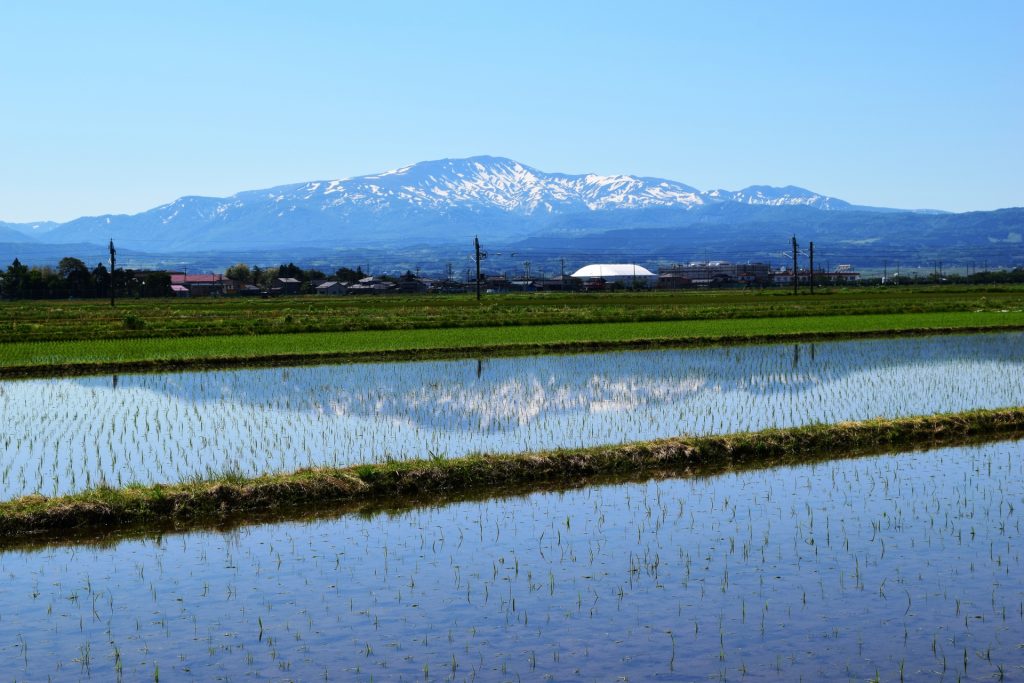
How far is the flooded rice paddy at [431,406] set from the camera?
39.8ft

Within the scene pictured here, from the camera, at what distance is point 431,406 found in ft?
52.6

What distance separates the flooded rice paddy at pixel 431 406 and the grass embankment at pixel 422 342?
79.8 inches

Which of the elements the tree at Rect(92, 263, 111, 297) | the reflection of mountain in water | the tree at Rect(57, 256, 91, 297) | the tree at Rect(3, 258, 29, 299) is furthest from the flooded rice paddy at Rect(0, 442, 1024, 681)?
the tree at Rect(3, 258, 29, 299)

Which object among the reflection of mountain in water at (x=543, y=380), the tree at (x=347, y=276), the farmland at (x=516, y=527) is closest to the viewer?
the farmland at (x=516, y=527)

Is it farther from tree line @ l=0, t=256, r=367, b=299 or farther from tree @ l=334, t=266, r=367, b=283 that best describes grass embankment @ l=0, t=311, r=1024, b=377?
tree @ l=334, t=266, r=367, b=283

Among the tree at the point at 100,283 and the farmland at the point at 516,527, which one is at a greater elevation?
the tree at the point at 100,283

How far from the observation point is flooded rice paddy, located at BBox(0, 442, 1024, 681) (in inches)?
237

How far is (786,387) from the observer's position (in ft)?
59.5

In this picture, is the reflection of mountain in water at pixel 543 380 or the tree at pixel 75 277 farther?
the tree at pixel 75 277

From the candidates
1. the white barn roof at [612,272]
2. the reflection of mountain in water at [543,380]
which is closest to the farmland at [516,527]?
the reflection of mountain in water at [543,380]

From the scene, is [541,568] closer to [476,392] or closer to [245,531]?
[245,531]

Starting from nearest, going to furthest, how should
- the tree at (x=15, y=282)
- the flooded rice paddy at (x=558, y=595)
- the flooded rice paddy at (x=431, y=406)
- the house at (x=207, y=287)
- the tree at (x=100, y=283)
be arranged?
1. the flooded rice paddy at (x=558, y=595)
2. the flooded rice paddy at (x=431, y=406)
3. the tree at (x=15, y=282)
4. the tree at (x=100, y=283)
5. the house at (x=207, y=287)

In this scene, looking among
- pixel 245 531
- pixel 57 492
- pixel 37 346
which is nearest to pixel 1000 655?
pixel 245 531

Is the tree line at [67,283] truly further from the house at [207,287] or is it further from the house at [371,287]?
the house at [371,287]
